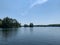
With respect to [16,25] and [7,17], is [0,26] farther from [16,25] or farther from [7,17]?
[16,25]

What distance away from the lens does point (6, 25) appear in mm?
126125

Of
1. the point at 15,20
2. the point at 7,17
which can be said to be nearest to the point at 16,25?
the point at 15,20

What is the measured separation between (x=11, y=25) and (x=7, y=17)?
10.6 meters

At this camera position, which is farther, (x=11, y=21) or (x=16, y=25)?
(x=16, y=25)

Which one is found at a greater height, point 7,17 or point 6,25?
point 7,17

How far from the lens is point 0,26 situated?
126062mm

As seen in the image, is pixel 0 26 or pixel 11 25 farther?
pixel 11 25

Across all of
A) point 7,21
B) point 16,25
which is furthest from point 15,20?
point 7,21

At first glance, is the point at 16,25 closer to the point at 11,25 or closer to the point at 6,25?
the point at 11,25

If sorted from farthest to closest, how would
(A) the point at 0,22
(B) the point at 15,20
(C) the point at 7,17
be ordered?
(B) the point at 15,20, (C) the point at 7,17, (A) the point at 0,22

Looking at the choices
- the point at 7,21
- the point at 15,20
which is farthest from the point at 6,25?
the point at 15,20

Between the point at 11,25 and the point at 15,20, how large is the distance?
886 centimetres

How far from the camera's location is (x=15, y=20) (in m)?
142

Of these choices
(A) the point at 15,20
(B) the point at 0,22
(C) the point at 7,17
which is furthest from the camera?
(A) the point at 15,20
